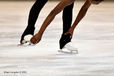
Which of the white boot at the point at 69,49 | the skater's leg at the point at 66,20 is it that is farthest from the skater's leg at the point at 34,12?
the white boot at the point at 69,49

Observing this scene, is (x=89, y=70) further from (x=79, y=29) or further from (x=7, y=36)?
(x=79, y=29)

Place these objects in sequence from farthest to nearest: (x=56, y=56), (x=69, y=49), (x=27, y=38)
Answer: (x=27, y=38), (x=69, y=49), (x=56, y=56)

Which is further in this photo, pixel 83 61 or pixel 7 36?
pixel 7 36

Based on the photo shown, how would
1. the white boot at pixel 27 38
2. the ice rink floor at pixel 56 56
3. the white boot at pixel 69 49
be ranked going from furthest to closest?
the white boot at pixel 27 38 < the white boot at pixel 69 49 < the ice rink floor at pixel 56 56

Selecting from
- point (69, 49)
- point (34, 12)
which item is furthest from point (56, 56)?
point (34, 12)

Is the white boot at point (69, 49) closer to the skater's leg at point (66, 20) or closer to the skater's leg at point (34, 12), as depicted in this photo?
the skater's leg at point (66, 20)

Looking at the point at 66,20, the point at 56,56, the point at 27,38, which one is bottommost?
the point at 56,56

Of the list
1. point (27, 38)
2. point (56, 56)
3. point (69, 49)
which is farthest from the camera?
point (27, 38)

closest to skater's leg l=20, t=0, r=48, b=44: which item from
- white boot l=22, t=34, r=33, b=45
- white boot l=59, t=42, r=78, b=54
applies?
white boot l=22, t=34, r=33, b=45

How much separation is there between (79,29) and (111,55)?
2204mm

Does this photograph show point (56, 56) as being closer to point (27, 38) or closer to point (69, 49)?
point (69, 49)

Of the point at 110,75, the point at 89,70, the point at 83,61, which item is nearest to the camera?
the point at 110,75

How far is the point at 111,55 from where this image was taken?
3.93 metres

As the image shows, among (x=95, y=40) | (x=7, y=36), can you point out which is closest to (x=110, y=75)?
(x=95, y=40)
